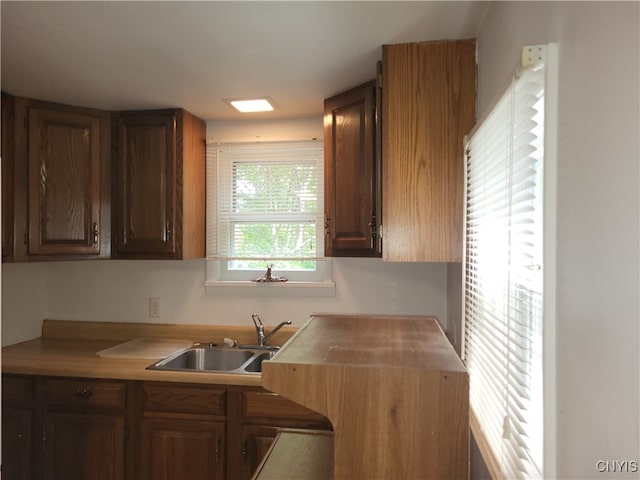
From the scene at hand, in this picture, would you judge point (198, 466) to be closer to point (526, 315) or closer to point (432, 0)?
point (526, 315)

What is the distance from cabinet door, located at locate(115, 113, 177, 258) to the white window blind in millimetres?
1678

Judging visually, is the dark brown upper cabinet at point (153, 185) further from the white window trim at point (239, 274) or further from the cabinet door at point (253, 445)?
the cabinet door at point (253, 445)

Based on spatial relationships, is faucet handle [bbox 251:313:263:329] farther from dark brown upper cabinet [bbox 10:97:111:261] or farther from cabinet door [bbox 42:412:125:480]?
dark brown upper cabinet [bbox 10:97:111:261]

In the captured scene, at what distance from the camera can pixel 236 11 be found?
125 cm

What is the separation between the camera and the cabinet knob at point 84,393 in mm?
1881

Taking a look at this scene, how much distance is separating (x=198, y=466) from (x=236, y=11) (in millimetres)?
1917

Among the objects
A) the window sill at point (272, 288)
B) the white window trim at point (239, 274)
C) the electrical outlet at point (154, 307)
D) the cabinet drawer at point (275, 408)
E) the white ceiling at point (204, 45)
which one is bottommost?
the cabinet drawer at point (275, 408)

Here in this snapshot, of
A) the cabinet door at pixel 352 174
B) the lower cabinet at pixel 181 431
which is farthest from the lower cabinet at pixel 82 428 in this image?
the cabinet door at pixel 352 174

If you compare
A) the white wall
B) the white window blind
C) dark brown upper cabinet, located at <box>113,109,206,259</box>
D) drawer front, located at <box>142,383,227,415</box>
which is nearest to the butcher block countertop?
drawer front, located at <box>142,383,227,415</box>

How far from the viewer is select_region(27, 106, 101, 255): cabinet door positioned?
6.55ft

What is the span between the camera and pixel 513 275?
869 mm

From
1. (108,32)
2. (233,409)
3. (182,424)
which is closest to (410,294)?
(233,409)

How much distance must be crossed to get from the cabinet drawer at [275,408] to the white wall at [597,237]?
4.19 ft

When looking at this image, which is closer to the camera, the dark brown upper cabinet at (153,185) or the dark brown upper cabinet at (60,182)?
the dark brown upper cabinet at (60,182)
